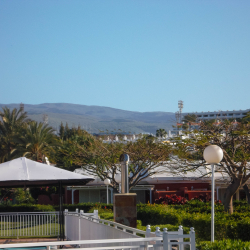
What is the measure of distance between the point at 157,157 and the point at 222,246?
55.7 feet

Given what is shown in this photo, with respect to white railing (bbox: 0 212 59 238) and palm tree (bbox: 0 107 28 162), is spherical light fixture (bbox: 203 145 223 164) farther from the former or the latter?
palm tree (bbox: 0 107 28 162)

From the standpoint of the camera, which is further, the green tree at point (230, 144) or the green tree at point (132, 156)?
the green tree at point (132, 156)

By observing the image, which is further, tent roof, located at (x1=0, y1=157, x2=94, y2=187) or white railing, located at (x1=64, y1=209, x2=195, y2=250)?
tent roof, located at (x1=0, y1=157, x2=94, y2=187)

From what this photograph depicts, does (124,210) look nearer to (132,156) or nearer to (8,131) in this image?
(132,156)

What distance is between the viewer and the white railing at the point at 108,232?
566 cm

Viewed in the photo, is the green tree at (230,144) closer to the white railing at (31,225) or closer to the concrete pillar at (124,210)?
the concrete pillar at (124,210)

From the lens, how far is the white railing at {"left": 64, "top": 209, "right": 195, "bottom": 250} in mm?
5656

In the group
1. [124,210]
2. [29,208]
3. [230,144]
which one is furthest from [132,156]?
[124,210]

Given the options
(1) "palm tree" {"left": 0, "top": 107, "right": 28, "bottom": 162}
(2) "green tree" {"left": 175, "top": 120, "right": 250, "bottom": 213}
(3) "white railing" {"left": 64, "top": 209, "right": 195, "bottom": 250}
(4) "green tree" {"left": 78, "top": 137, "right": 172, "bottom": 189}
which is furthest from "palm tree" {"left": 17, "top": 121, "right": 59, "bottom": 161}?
(3) "white railing" {"left": 64, "top": 209, "right": 195, "bottom": 250}

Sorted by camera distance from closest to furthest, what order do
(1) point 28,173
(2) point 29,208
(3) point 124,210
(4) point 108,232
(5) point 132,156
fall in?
(4) point 108,232
(3) point 124,210
(1) point 28,173
(5) point 132,156
(2) point 29,208

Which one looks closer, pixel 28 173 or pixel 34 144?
pixel 28 173

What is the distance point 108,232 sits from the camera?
23.6 ft

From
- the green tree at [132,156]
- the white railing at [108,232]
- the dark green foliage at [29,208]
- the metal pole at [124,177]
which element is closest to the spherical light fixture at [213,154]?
the metal pole at [124,177]

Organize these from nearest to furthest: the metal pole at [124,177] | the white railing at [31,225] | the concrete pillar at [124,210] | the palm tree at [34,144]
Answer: the concrete pillar at [124,210], the metal pole at [124,177], the white railing at [31,225], the palm tree at [34,144]
